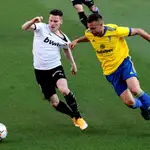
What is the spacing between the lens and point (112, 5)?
18203 mm

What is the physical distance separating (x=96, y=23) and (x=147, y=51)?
578cm

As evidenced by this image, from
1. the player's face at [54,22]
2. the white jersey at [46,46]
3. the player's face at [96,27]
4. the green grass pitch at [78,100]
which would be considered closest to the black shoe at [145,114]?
the green grass pitch at [78,100]

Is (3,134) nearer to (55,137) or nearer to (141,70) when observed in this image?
(55,137)

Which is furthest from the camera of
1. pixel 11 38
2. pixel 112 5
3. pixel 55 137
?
pixel 112 5

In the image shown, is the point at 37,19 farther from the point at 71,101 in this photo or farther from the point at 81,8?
the point at 81,8

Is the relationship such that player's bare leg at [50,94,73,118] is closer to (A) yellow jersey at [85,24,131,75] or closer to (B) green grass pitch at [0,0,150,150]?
(B) green grass pitch at [0,0,150,150]

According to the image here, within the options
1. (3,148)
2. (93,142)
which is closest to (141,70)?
(93,142)

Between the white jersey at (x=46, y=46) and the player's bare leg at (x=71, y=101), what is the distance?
1.27ft

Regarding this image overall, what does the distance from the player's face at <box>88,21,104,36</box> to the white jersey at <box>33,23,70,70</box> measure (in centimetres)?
72

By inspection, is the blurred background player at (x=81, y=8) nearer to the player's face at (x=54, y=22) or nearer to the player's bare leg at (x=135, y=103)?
the player's face at (x=54, y=22)

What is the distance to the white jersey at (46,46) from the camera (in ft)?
29.3

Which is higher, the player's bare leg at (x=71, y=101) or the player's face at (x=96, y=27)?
the player's face at (x=96, y=27)

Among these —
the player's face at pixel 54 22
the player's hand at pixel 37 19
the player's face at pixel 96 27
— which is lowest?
the player's face at pixel 96 27

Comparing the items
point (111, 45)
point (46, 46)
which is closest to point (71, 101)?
point (46, 46)
